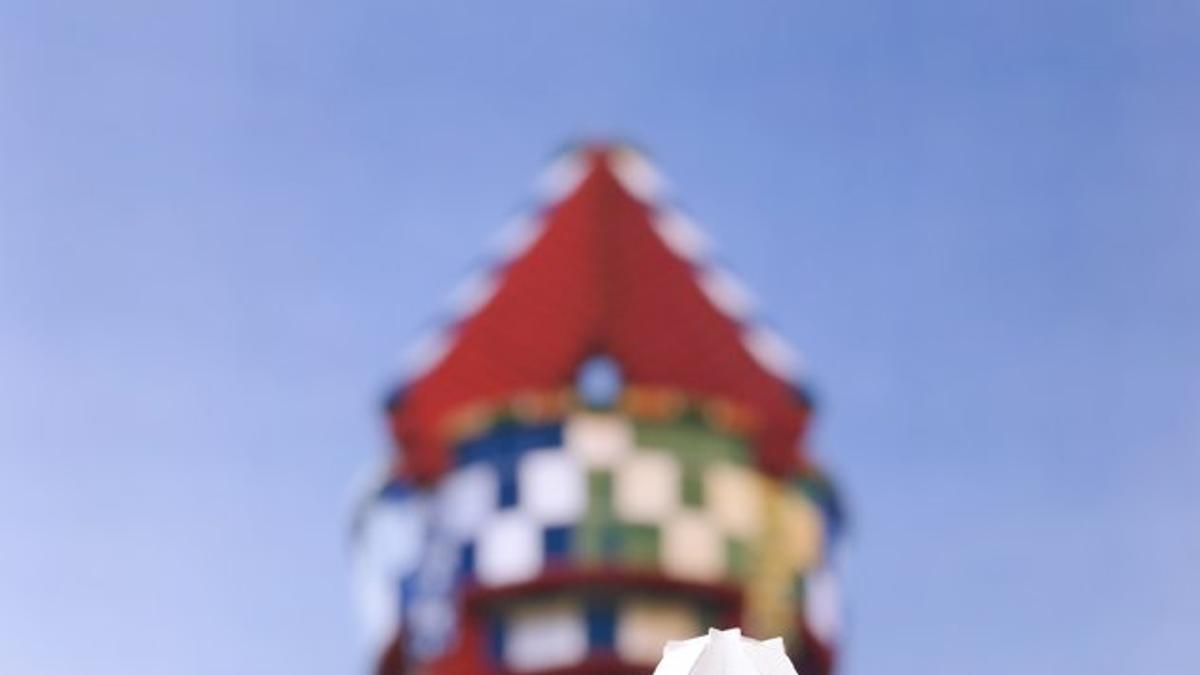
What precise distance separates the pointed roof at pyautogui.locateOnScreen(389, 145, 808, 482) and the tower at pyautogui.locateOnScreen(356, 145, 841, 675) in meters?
0.01

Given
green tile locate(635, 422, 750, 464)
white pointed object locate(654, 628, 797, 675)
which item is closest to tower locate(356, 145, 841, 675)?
green tile locate(635, 422, 750, 464)

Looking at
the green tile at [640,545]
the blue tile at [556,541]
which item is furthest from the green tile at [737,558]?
the blue tile at [556,541]

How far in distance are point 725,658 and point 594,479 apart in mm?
8685

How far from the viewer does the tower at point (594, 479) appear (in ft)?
30.6

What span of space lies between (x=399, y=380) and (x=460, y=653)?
1559 mm

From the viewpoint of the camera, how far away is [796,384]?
398 inches

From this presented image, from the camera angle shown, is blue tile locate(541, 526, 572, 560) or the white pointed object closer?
the white pointed object

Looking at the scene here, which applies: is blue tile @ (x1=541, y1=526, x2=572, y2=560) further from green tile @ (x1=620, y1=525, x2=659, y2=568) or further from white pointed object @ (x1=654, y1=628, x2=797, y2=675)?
white pointed object @ (x1=654, y1=628, x2=797, y2=675)

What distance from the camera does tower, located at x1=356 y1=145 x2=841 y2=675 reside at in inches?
367

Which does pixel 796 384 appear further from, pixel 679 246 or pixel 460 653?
pixel 460 653

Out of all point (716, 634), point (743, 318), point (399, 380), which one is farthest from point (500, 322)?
point (716, 634)

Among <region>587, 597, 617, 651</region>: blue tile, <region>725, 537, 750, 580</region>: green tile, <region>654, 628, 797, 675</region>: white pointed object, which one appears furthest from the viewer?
<region>725, 537, 750, 580</region>: green tile

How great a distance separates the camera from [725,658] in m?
0.79

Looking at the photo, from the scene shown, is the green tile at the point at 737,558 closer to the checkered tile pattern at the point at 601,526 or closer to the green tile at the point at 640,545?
the checkered tile pattern at the point at 601,526
